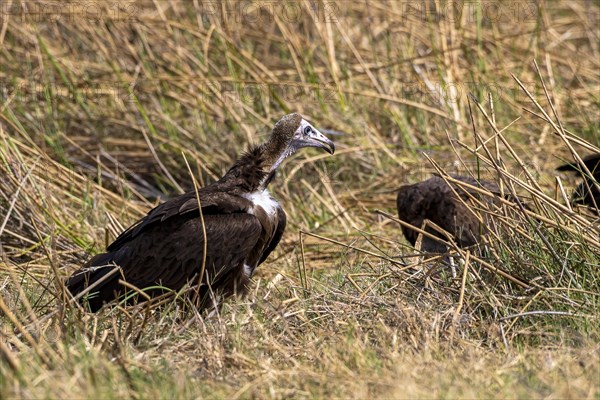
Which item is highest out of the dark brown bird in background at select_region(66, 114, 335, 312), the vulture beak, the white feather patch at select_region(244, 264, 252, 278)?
the vulture beak

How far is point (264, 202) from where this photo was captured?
4480 mm

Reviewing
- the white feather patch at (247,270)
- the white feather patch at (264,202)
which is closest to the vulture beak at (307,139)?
the white feather patch at (264,202)

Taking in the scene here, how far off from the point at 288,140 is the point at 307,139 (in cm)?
15

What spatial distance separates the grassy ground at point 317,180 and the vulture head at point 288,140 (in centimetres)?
45

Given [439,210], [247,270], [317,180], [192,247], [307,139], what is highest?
[307,139]

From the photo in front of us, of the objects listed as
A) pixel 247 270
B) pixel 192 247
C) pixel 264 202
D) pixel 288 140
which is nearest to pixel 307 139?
pixel 288 140

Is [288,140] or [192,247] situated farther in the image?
[288,140]

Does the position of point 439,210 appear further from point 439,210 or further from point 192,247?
point 192,247

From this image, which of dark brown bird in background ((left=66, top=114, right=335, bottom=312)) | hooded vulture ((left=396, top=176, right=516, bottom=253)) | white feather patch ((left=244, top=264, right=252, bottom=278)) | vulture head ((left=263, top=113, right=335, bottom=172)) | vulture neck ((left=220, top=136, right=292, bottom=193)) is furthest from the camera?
hooded vulture ((left=396, top=176, right=516, bottom=253))

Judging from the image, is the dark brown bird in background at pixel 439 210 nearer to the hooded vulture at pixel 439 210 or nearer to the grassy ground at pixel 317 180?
the hooded vulture at pixel 439 210

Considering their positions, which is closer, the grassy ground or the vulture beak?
the grassy ground

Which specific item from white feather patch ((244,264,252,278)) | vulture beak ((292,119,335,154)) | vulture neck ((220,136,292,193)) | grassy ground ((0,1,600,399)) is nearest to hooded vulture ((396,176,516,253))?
grassy ground ((0,1,600,399))

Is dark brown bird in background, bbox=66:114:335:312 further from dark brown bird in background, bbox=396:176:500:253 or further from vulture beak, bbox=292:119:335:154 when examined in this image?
dark brown bird in background, bbox=396:176:500:253

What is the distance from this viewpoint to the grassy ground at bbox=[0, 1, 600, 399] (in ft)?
10.4
